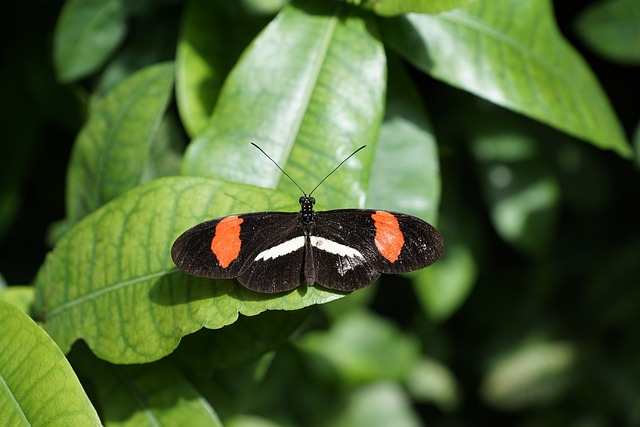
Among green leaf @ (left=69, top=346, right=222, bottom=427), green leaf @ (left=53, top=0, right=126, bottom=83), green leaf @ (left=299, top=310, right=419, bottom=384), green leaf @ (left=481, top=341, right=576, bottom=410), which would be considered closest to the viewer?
green leaf @ (left=69, top=346, right=222, bottom=427)

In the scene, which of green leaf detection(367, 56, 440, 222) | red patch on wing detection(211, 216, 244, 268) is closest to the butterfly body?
red patch on wing detection(211, 216, 244, 268)

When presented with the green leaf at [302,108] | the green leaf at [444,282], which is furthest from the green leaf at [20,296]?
the green leaf at [444,282]

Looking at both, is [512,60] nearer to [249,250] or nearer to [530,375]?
[249,250]

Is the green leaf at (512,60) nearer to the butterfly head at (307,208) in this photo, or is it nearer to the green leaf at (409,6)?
the green leaf at (409,6)

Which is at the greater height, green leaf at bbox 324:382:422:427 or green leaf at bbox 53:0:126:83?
green leaf at bbox 53:0:126:83

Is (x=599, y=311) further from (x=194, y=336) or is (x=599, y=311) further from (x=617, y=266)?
(x=194, y=336)

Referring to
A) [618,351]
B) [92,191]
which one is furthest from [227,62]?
[618,351]

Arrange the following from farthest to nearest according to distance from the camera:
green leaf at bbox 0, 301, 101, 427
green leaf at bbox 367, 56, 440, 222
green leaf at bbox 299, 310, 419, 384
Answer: green leaf at bbox 299, 310, 419, 384, green leaf at bbox 367, 56, 440, 222, green leaf at bbox 0, 301, 101, 427

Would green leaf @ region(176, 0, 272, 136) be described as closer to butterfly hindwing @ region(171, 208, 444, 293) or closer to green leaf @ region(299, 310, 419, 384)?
butterfly hindwing @ region(171, 208, 444, 293)

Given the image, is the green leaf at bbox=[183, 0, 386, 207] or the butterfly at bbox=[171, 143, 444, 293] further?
the green leaf at bbox=[183, 0, 386, 207]
